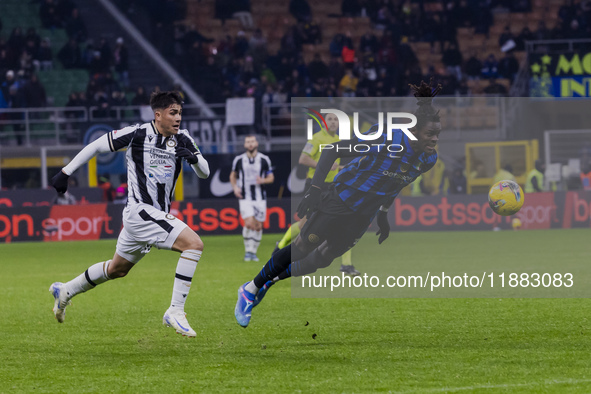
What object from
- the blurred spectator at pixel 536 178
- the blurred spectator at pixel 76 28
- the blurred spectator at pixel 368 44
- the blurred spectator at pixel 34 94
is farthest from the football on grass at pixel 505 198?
the blurred spectator at pixel 76 28

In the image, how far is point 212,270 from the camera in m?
14.6

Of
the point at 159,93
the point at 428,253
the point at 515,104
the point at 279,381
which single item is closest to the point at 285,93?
the point at 515,104

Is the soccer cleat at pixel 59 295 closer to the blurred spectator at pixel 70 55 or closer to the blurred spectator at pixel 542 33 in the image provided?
the blurred spectator at pixel 70 55

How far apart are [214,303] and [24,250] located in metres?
10.2

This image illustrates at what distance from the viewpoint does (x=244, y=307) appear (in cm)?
798

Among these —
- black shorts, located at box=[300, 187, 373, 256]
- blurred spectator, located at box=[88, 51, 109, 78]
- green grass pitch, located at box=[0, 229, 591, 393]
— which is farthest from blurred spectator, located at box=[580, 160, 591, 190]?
black shorts, located at box=[300, 187, 373, 256]

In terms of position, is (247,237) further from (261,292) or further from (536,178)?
(261,292)

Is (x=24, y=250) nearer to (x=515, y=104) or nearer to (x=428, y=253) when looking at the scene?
(x=428, y=253)

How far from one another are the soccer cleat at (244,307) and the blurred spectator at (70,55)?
22.1 metres

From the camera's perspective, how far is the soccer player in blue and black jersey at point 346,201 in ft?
26.1

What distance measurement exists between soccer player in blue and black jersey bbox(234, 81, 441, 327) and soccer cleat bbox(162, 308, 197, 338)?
1.88 feet

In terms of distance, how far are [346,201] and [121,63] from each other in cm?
2170

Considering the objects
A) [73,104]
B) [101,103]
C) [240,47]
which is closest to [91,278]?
[101,103]

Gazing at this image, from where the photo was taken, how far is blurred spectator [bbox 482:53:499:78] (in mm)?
28312
